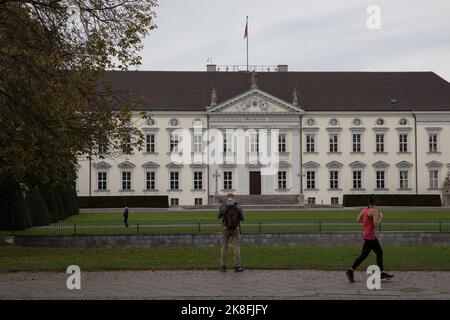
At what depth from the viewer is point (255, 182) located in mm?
70062

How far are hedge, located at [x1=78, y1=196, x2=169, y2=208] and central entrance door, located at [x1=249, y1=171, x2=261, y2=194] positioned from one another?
8.86 m

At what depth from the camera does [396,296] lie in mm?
12867

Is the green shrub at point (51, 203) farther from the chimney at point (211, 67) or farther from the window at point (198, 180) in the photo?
the chimney at point (211, 67)

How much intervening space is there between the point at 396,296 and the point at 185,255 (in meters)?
9.96

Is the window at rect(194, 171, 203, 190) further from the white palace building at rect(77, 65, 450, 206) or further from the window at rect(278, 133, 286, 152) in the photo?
the window at rect(278, 133, 286, 152)

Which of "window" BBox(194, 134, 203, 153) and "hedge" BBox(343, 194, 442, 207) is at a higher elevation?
"window" BBox(194, 134, 203, 153)

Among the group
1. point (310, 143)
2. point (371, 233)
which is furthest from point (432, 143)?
point (371, 233)

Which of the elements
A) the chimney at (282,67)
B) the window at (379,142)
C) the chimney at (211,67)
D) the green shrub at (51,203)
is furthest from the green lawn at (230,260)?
the chimney at (282,67)

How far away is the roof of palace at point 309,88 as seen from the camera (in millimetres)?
69250

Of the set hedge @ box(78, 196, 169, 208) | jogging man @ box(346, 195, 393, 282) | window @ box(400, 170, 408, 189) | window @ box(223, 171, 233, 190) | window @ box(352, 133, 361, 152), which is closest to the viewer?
jogging man @ box(346, 195, 393, 282)

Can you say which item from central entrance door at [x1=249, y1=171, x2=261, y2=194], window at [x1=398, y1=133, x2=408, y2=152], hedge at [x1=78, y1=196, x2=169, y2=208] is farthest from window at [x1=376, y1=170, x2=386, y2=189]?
hedge at [x1=78, y1=196, x2=169, y2=208]

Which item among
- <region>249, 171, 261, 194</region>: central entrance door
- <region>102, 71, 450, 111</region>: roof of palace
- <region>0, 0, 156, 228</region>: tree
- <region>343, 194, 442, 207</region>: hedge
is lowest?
<region>343, 194, 442, 207</region>: hedge

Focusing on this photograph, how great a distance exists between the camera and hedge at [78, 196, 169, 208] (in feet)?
217

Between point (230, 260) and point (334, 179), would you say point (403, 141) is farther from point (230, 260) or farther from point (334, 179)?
point (230, 260)
